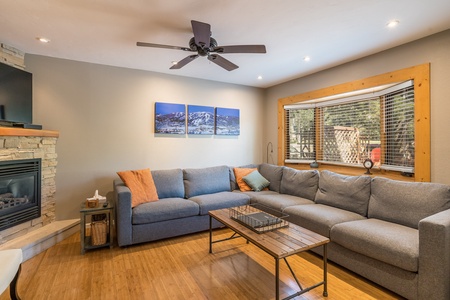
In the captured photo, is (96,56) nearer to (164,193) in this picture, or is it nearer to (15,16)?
(15,16)

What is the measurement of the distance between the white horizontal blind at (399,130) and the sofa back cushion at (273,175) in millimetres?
1583

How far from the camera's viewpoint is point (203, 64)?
349 cm

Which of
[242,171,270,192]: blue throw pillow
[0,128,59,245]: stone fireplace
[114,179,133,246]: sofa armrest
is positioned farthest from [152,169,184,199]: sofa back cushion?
[0,128,59,245]: stone fireplace

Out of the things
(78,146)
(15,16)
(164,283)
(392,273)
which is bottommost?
(164,283)

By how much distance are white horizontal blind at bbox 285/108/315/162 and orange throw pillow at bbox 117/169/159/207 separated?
8.98 feet

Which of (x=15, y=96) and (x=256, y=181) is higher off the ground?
(x=15, y=96)

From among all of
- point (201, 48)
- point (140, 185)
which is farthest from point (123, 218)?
point (201, 48)

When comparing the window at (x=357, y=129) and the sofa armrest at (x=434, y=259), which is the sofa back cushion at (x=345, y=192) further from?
the sofa armrest at (x=434, y=259)

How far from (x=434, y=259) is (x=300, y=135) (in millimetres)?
2973

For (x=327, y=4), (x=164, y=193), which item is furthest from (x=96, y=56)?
(x=327, y=4)

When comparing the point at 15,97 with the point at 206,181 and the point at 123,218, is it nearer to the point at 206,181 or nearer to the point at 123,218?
the point at 123,218

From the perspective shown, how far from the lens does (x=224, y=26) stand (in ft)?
7.80

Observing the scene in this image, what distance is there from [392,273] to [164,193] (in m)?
2.93

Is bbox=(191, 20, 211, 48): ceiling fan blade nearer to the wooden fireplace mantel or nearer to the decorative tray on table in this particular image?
the decorative tray on table
